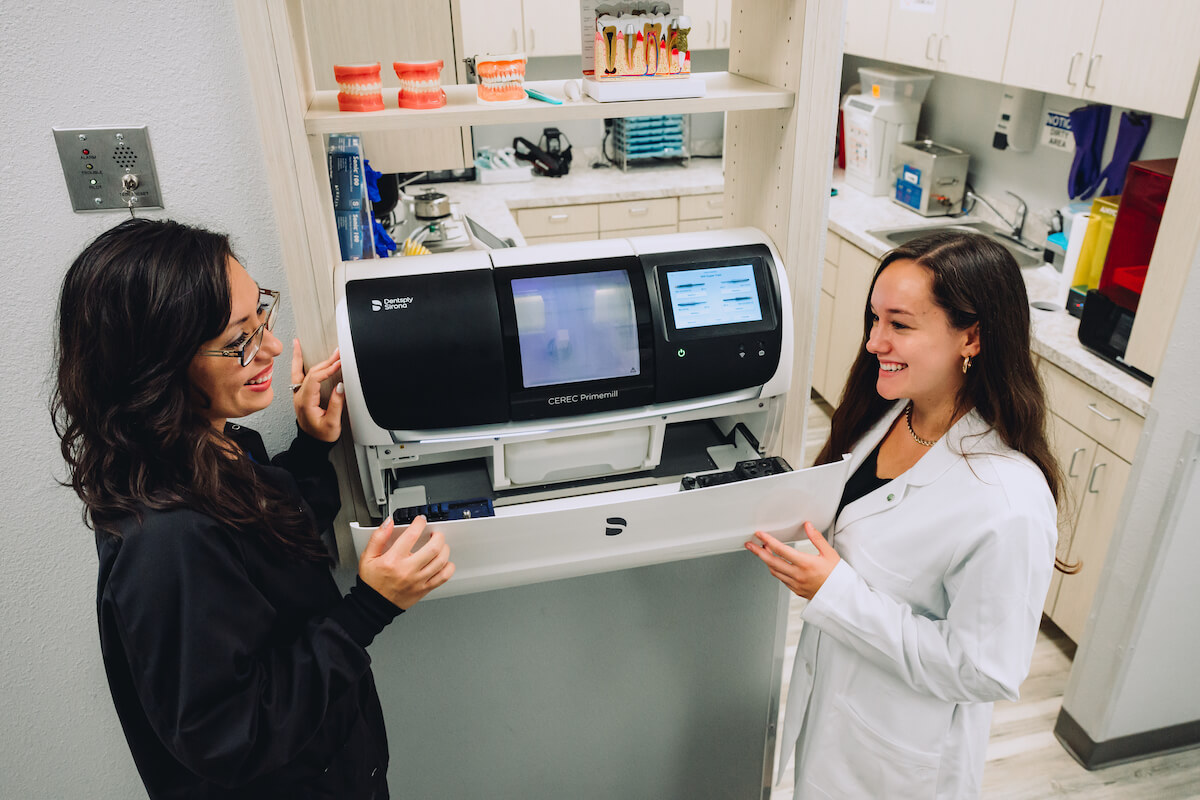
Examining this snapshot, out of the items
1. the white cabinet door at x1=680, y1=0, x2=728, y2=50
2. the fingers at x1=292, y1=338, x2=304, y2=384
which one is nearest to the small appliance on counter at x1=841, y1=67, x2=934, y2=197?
the white cabinet door at x1=680, y1=0, x2=728, y2=50

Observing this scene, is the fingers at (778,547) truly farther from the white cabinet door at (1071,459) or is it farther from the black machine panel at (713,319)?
the white cabinet door at (1071,459)

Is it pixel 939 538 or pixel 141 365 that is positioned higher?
pixel 141 365

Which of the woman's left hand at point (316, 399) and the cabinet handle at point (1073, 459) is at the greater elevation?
the woman's left hand at point (316, 399)

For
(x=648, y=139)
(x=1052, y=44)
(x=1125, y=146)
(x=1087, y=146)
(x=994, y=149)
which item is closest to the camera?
(x=1052, y=44)

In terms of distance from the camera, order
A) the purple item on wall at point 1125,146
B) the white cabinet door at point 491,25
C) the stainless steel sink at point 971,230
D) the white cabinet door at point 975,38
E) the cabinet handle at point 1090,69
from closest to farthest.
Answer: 1. the cabinet handle at point 1090,69
2. the purple item on wall at point 1125,146
3. the white cabinet door at point 975,38
4. the stainless steel sink at point 971,230
5. the white cabinet door at point 491,25

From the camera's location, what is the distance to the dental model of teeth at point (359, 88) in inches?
43.6

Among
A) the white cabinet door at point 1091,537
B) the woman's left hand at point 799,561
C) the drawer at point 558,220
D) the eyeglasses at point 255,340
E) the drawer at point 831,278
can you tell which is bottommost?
the white cabinet door at point 1091,537

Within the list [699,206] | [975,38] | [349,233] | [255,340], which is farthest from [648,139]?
[255,340]

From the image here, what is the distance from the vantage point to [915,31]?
340cm

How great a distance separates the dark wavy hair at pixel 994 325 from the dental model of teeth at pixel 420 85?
70 cm

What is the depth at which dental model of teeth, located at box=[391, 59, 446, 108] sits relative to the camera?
1.14 metres

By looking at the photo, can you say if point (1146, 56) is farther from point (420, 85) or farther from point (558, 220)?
point (558, 220)

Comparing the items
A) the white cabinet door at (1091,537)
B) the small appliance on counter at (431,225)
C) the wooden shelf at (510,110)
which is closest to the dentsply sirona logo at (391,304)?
the wooden shelf at (510,110)

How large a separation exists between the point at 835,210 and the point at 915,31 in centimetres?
78
